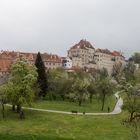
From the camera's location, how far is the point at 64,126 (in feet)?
201

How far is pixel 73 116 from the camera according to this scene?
7300 centimetres

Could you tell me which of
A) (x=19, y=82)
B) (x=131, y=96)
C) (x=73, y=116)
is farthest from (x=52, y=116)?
(x=131, y=96)

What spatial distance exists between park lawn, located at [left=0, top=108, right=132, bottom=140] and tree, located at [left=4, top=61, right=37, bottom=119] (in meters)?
3.17

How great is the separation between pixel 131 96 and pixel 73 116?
1234 cm

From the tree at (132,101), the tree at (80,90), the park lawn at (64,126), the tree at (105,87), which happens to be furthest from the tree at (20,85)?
the tree at (105,87)

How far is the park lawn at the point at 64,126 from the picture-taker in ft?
173

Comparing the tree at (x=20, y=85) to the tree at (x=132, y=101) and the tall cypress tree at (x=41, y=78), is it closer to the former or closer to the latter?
the tree at (x=132, y=101)

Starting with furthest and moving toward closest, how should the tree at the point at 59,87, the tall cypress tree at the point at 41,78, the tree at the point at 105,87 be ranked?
the tree at the point at 59,87, the tall cypress tree at the point at 41,78, the tree at the point at 105,87

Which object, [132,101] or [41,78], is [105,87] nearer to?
[41,78]

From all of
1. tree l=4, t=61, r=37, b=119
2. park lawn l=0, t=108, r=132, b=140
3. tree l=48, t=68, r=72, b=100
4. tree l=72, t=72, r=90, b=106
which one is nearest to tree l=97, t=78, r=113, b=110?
tree l=72, t=72, r=90, b=106

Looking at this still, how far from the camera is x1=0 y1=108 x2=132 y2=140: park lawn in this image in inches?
2078

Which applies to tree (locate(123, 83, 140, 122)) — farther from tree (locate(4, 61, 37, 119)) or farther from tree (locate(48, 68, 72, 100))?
tree (locate(48, 68, 72, 100))

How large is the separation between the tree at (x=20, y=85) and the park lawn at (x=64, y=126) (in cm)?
317

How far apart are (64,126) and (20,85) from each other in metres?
14.4
